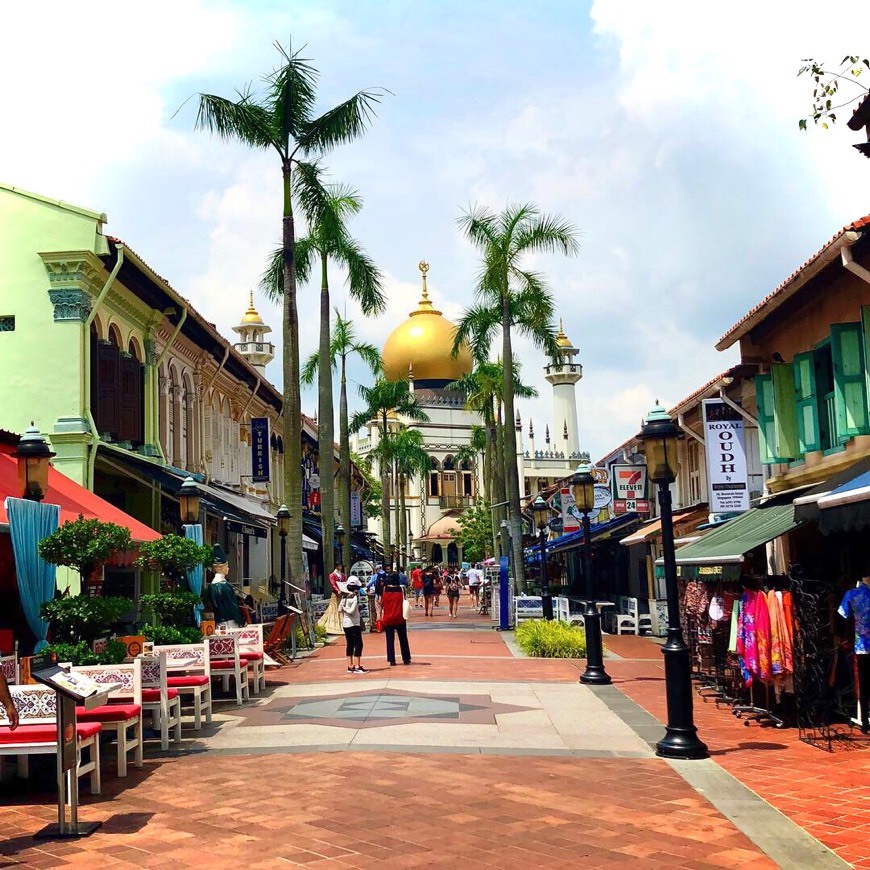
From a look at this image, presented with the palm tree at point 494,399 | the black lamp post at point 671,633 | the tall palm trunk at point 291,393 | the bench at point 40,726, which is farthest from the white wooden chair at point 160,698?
the palm tree at point 494,399

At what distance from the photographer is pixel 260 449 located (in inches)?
1347

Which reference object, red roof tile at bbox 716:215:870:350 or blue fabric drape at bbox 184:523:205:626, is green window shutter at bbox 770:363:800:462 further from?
blue fabric drape at bbox 184:523:205:626

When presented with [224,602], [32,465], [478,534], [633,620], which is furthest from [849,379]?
[478,534]

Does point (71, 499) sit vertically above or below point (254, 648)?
above

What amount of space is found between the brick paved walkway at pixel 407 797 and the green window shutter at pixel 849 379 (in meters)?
3.93

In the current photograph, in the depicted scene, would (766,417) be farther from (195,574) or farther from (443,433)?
(443,433)

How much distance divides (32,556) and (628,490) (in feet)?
64.1

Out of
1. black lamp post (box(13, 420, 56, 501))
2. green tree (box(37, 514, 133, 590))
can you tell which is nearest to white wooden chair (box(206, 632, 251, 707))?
black lamp post (box(13, 420, 56, 501))

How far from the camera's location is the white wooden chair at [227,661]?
554 inches

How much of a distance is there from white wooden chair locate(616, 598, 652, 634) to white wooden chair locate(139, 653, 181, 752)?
17.9 meters

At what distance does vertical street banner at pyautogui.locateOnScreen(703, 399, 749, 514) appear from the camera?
1925 cm

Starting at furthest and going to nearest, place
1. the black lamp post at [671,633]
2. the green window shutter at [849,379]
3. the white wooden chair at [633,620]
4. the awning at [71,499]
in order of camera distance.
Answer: the white wooden chair at [633,620], the awning at [71,499], the green window shutter at [849,379], the black lamp post at [671,633]

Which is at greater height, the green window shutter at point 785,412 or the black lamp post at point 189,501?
the green window shutter at point 785,412

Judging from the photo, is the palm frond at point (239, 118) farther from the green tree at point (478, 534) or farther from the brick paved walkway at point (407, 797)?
the green tree at point (478, 534)
